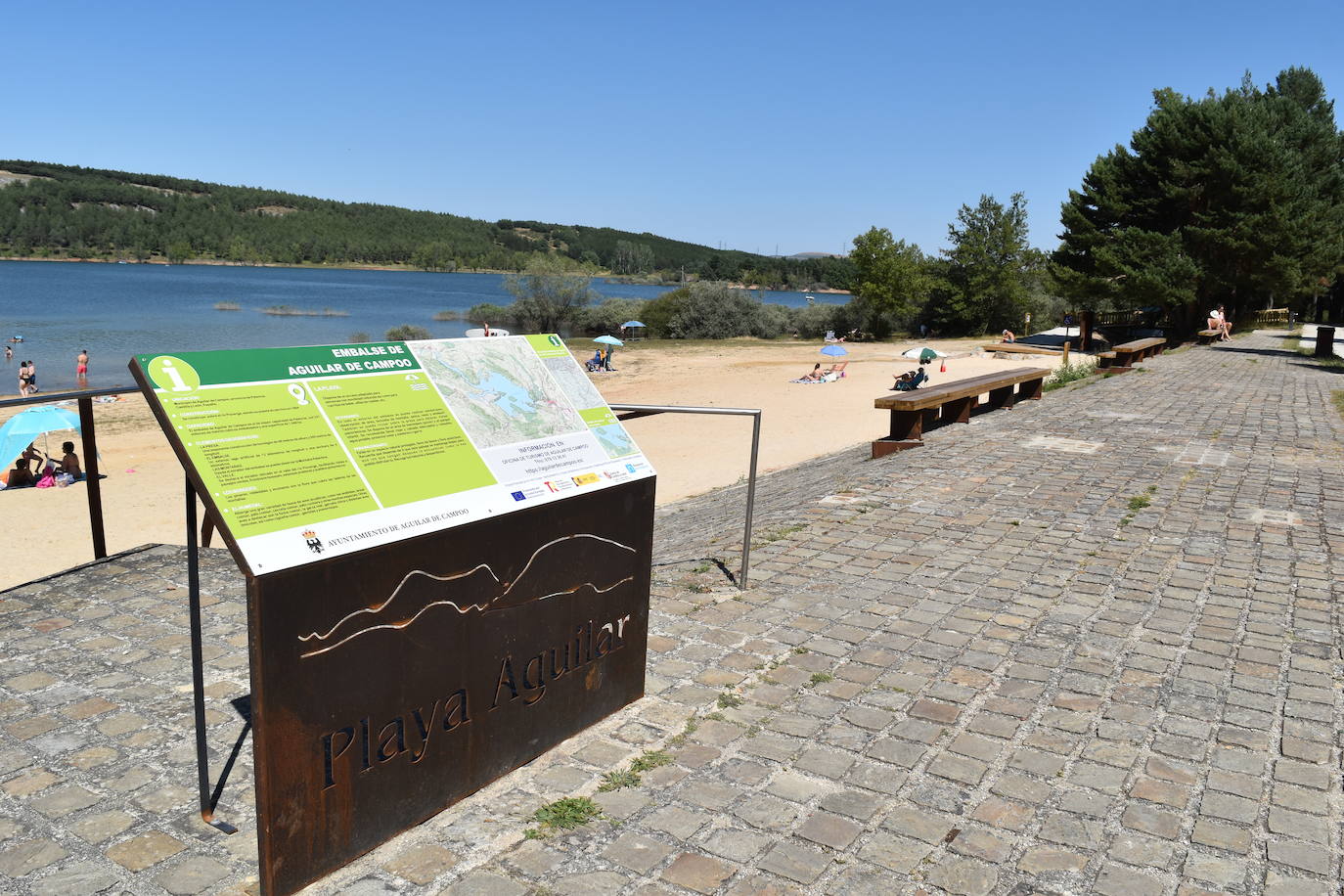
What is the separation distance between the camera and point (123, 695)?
382 cm

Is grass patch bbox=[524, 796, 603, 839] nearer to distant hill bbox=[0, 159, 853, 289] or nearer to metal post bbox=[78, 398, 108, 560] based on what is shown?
metal post bbox=[78, 398, 108, 560]

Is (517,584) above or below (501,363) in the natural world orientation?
below

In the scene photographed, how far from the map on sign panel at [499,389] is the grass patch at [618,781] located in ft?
3.79

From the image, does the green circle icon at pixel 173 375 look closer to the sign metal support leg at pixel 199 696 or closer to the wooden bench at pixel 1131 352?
the sign metal support leg at pixel 199 696

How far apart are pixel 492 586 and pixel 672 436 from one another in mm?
18357

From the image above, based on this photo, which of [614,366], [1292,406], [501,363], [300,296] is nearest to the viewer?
[501,363]

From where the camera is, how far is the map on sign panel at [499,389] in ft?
10.2

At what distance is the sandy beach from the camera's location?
12.6 m

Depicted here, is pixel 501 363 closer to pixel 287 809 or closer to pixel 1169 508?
pixel 287 809

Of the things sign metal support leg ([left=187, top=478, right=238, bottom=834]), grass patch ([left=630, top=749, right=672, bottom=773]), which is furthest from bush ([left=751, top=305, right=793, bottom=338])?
sign metal support leg ([left=187, top=478, right=238, bottom=834])

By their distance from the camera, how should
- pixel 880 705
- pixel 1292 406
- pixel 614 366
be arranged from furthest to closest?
pixel 614 366 → pixel 1292 406 → pixel 880 705

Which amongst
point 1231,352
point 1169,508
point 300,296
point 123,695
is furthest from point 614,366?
point 300,296

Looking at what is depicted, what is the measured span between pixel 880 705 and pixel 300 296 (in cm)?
10866

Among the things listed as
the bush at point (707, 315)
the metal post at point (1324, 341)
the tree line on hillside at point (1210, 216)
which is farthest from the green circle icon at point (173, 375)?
the bush at point (707, 315)
